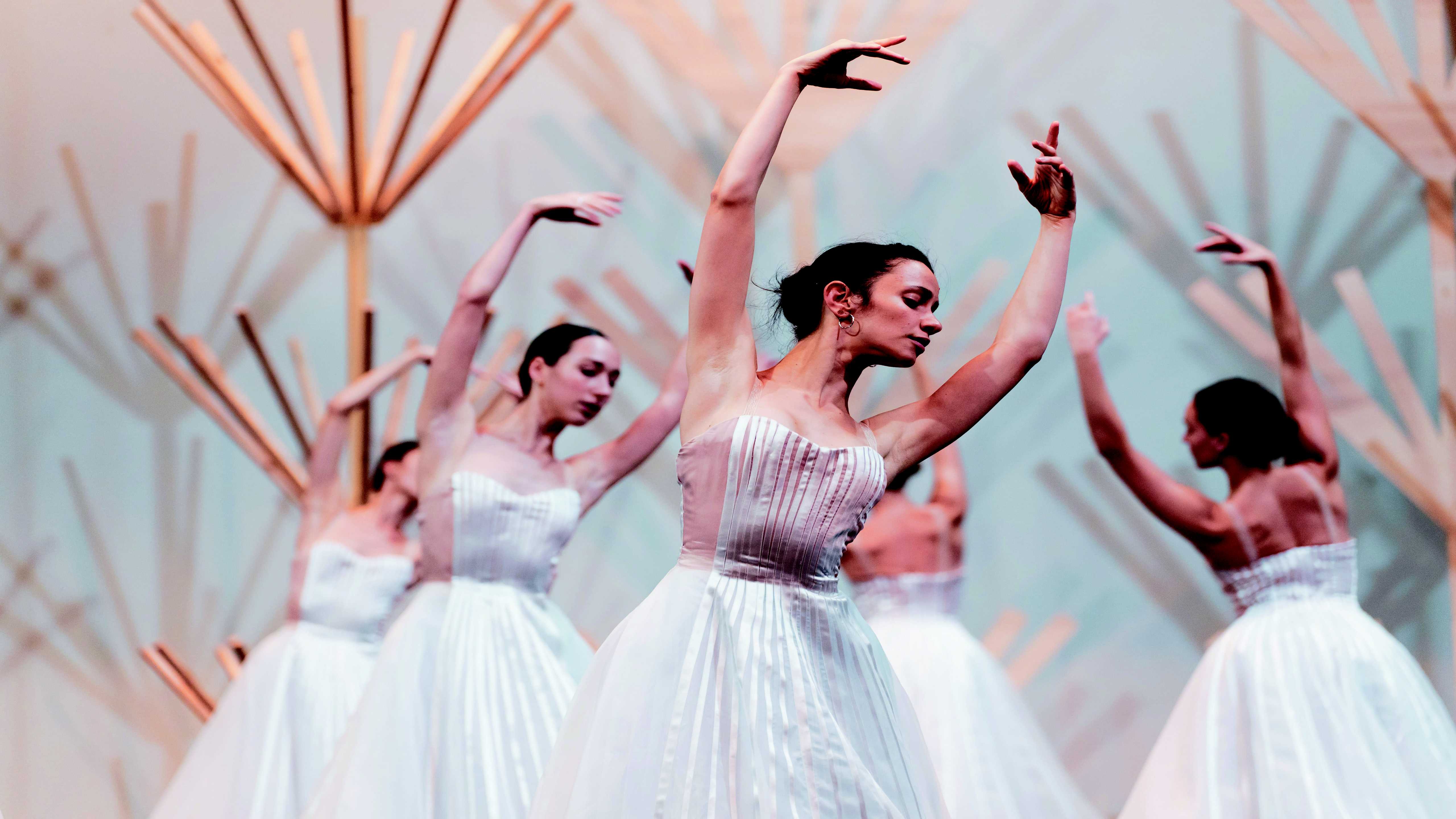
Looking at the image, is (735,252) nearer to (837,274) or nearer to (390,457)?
(837,274)

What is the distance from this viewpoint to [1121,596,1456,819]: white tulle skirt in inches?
93.8

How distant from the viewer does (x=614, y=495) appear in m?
4.16

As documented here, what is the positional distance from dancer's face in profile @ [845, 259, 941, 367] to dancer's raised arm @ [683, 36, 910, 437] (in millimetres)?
149

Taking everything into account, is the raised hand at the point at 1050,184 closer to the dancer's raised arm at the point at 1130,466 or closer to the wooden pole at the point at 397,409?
the dancer's raised arm at the point at 1130,466

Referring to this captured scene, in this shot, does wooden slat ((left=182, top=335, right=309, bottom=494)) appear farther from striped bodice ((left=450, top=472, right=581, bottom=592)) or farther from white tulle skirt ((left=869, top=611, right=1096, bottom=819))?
white tulle skirt ((left=869, top=611, right=1096, bottom=819))

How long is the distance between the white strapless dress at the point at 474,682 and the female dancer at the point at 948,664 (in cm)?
68

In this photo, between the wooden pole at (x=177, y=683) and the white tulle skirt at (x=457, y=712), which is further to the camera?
the wooden pole at (x=177, y=683)

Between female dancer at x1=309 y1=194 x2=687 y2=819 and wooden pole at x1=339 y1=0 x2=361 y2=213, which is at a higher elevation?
wooden pole at x1=339 y1=0 x2=361 y2=213

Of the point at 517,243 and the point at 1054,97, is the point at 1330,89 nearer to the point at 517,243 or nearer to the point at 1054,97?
the point at 1054,97

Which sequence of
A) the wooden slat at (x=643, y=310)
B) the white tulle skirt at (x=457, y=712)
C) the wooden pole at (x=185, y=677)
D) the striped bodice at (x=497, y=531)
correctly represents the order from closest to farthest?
the white tulle skirt at (x=457, y=712), the striped bodice at (x=497, y=531), the wooden pole at (x=185, y=677), the wooden slat at (x=643, y=310)

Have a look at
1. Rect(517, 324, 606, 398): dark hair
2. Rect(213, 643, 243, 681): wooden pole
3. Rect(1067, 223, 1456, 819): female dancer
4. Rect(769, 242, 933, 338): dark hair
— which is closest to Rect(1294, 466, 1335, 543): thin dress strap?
Rect(1067, 223, 1456, 819): female dancer

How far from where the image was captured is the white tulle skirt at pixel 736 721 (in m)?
1.45

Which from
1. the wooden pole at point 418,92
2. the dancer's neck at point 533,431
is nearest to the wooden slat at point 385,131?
the wooden pole at point 418,92

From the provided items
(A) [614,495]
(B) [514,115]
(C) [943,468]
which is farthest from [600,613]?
(B) [514,115]
